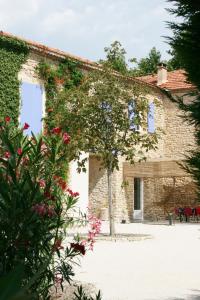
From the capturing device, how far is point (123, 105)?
1449 cm

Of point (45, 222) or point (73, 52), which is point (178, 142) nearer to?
point (73, 52)

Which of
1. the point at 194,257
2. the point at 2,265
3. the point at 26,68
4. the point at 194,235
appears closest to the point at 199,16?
the point at 2,265

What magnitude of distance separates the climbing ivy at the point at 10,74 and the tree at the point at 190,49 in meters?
13.9

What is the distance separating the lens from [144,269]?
8.03 meters

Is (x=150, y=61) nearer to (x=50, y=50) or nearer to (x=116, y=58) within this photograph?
(x=50, y=50)

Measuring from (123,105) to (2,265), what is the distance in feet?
38.4

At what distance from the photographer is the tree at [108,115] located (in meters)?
14.4

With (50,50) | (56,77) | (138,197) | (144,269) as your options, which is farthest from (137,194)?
(144,269)

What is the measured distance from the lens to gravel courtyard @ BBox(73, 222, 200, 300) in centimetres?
591

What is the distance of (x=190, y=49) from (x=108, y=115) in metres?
11.5

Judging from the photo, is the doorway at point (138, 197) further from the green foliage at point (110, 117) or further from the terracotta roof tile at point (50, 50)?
the green foliage at point (110, 117)

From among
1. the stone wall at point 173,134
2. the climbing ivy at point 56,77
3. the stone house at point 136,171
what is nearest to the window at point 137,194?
the stone house at point 136,171

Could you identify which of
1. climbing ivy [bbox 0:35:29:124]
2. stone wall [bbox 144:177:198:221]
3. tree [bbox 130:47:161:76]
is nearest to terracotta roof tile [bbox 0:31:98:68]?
climbing ivy [bbox 0:35:29:124]

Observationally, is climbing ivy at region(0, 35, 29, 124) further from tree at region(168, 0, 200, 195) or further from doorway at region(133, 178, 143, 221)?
tree at region(168, 0, 200, 195)
